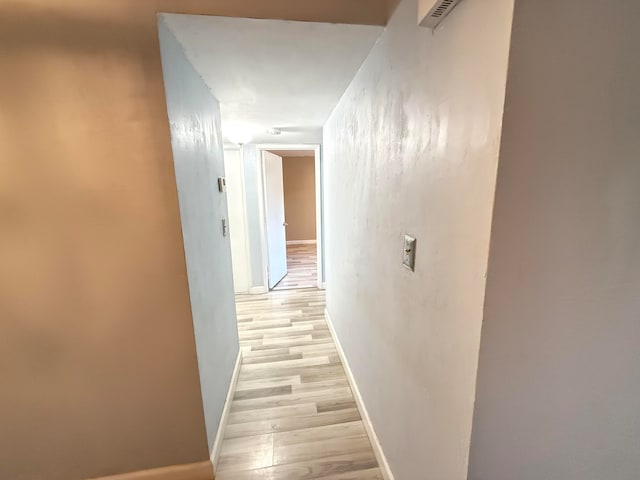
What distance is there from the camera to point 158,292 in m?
1.21

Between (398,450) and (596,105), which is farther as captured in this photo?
(398,450)

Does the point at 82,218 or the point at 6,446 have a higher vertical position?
the point at 82,218

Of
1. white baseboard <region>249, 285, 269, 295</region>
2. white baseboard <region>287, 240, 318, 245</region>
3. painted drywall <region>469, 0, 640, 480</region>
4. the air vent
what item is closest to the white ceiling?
the air vent

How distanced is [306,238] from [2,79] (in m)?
5.91

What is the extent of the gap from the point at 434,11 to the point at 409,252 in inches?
27.0

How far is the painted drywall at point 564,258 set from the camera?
0.57m

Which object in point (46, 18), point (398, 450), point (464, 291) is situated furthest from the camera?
point (398, 450)

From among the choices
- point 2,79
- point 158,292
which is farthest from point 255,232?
point 2,79

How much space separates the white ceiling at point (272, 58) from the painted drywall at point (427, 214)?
14 centimetres

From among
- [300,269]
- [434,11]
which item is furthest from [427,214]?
[300,269]

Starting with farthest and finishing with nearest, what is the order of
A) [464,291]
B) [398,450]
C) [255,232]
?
[255,232] < [398,450] < [464,291]

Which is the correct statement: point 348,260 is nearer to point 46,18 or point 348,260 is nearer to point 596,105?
point 596,105

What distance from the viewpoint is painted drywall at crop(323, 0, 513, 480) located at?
644 millimetres

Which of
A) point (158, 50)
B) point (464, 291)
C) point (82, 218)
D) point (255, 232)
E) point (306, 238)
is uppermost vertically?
point (158, 50)
